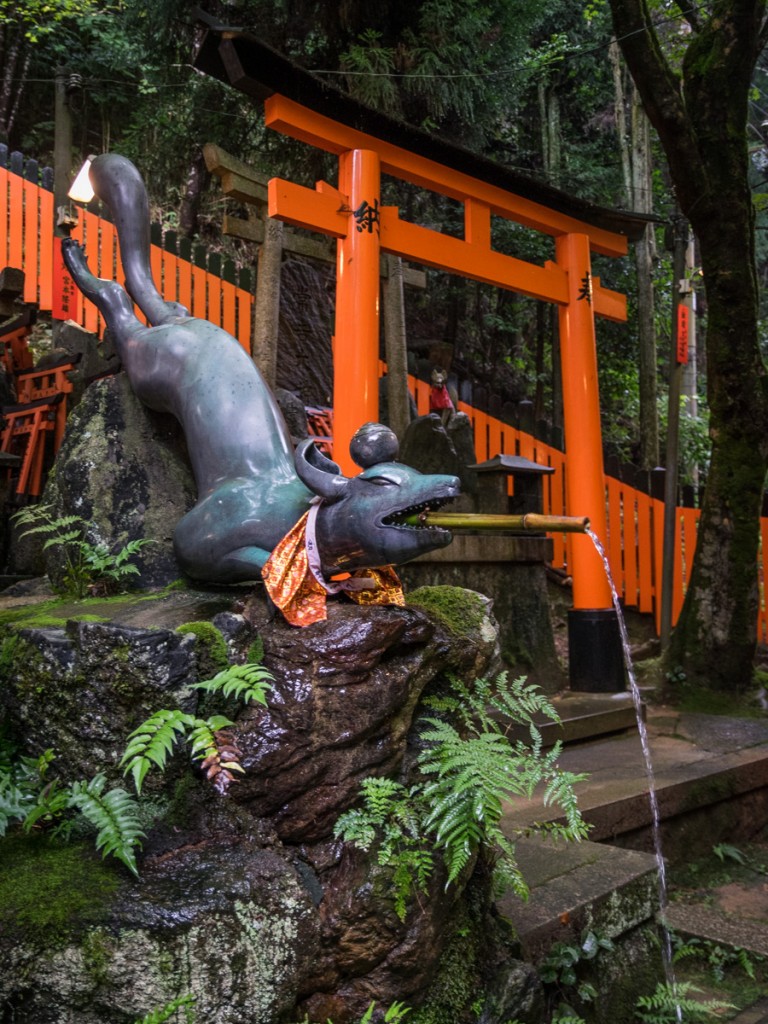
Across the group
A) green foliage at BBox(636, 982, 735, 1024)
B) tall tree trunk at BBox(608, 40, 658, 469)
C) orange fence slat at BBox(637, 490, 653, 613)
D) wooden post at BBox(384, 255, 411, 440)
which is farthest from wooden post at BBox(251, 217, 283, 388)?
tall tree trunk at BBox(608, 40, 658, 469)

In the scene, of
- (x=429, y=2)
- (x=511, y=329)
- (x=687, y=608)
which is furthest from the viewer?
(x=511, y=329)

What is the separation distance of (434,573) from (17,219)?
618 centimetres

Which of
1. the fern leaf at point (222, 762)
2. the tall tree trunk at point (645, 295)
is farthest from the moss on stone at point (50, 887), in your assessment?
the tall tree trunk at point (645, 295)

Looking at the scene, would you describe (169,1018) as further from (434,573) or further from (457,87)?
(457,87)

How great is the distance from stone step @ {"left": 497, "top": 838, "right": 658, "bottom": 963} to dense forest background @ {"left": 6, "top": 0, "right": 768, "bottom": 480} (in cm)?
721

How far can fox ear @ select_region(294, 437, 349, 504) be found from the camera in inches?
119

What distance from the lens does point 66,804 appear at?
2631 mm

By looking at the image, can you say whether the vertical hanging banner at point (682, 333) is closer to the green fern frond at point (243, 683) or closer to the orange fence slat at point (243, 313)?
the orange fence slat at point (243, 313)

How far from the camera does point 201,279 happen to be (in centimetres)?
905

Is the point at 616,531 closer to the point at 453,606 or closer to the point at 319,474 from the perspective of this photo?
the point at 453,606

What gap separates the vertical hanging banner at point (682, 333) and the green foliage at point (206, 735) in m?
7.83

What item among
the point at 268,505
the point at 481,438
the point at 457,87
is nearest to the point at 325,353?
the point at 481,438

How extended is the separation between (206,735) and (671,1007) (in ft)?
8.02

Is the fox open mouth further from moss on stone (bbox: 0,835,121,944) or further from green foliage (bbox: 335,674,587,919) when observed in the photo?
moss on stone (bbox: 0,835,121,944)
